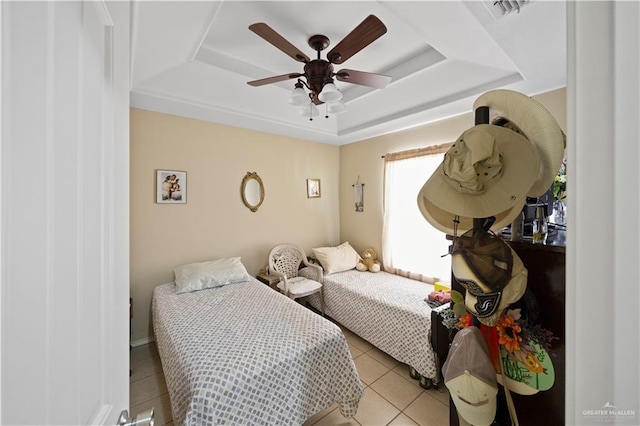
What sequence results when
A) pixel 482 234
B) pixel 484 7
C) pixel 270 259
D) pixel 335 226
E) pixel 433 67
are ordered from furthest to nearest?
pixel 335 226, pixel 270 259, pixel 433 67, pixel 484 7, pixel 482 234

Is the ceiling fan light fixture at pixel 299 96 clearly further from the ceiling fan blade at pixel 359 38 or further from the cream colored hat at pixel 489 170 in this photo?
the cream colored hat at pixel 489 170

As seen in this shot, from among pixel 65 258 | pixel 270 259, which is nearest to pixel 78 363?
pixel 65 258

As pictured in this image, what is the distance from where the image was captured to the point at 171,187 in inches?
114

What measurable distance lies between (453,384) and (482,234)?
0.50 metres

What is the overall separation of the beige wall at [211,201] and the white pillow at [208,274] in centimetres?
27

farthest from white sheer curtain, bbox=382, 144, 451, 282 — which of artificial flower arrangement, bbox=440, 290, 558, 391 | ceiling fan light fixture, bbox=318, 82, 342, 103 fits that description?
artificial flower arrangement, bbox=440, 290, 558, 391

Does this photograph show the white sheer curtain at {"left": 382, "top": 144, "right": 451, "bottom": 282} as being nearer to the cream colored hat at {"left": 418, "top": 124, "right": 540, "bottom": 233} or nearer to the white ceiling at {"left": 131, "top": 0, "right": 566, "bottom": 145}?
the white ceiling at {"left": 131, "top": 0, "right": 566, "bottom": 145}

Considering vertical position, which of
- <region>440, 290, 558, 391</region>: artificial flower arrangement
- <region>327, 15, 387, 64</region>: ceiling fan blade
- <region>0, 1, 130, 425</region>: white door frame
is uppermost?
<region>327, 15, 387, 64</region>: ceiling fan blade

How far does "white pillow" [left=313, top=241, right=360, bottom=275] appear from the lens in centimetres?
354

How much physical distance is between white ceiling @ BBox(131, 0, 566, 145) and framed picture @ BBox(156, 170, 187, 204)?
0.69m

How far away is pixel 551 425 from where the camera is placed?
0.86m

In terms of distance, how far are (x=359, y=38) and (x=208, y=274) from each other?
258 cm

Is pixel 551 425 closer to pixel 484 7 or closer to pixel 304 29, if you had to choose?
pixel 484 7

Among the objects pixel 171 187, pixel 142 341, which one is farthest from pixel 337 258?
pixel 142 341
